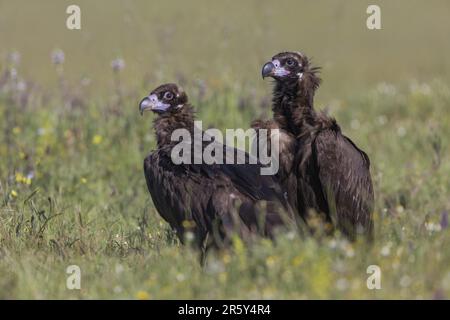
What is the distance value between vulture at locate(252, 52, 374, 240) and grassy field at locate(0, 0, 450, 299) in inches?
12.1

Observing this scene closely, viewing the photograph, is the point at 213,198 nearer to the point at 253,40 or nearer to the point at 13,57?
the point at 13,57

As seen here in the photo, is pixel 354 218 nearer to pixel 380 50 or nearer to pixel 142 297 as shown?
pixel 142 297

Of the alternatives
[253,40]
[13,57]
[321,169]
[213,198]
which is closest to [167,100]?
[213,198]

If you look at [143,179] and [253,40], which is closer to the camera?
[143,179]

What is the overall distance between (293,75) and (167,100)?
96 centimetres

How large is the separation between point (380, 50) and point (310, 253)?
14940mm

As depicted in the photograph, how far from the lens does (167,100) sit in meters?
7.07

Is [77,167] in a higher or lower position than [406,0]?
lower

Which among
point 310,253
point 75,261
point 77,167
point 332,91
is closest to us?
point 310,253

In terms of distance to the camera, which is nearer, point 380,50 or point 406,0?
point 380,50

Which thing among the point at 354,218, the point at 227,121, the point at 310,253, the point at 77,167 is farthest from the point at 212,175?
the point at 227,121

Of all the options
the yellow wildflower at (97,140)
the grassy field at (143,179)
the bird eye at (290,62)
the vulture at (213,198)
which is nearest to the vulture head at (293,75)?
the bird eye at (290,62)

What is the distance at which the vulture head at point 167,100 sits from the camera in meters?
7.06

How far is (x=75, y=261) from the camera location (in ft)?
18.5
